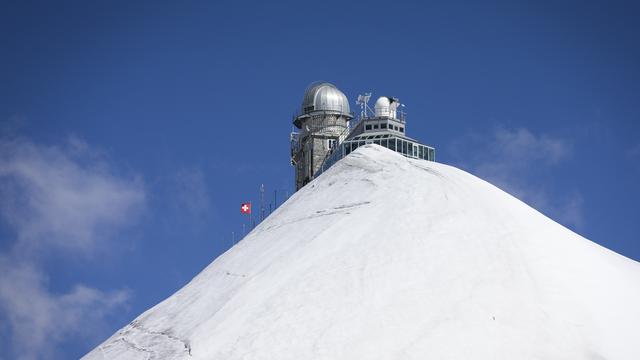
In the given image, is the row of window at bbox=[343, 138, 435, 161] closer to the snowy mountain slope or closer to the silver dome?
the silver dome

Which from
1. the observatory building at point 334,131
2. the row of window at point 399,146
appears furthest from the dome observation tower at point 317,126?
the row of window at point 399,146

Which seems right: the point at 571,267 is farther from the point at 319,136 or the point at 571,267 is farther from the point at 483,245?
the point at 319,136

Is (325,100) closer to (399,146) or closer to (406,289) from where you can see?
(399,146)

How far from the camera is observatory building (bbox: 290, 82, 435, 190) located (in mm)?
96500

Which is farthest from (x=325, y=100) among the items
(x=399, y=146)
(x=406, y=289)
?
(x=406, y=289)

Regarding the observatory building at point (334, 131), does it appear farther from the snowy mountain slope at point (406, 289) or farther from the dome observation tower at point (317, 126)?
the snowy mountain slope at point (406, 289)

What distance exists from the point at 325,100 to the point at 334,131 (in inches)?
215

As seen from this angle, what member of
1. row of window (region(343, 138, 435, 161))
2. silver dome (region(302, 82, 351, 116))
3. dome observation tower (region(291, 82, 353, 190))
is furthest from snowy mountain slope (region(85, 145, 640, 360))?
silver dome (region(302, 82, 351, 116))

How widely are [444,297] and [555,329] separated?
6.51 m

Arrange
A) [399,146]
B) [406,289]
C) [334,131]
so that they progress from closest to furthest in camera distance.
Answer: [406,289]
[399,146]
[334,131]

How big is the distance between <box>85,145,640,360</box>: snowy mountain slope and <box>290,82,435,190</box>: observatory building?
3264 cm

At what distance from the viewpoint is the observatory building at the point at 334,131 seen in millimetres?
96500

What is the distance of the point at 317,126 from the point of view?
11569 centimetres

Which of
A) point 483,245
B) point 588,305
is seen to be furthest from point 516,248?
point 588,305
